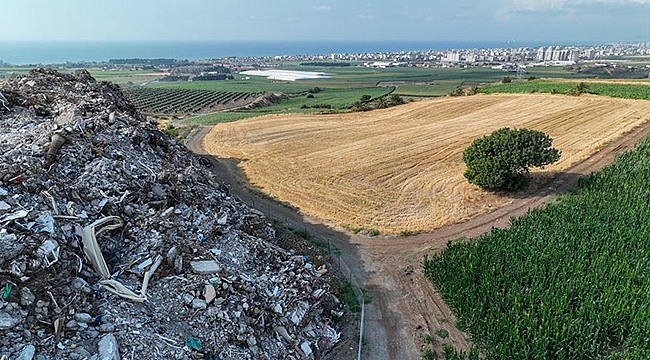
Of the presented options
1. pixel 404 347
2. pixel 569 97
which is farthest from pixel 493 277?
pixel 569 97

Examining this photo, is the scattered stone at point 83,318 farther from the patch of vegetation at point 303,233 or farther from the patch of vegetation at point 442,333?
the patch of vegetation at point 303,233

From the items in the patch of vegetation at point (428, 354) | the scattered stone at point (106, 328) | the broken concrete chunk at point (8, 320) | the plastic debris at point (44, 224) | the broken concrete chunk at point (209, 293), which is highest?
the plastic debris at point (44, 224)

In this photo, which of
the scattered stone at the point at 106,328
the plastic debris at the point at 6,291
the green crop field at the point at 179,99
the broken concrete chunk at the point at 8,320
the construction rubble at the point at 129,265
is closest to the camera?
the broken concrete chunk at the point at 8,320

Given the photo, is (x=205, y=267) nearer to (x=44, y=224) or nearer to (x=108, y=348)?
(x=108, y=348)

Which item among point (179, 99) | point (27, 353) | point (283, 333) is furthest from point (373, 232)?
point (179, 99)

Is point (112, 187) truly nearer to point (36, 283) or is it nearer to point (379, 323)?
point (36, 283)

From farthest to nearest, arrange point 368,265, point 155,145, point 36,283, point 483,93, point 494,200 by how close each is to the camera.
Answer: point 483,93
point 494,200
point 155,145
point 368,265
point 36,283

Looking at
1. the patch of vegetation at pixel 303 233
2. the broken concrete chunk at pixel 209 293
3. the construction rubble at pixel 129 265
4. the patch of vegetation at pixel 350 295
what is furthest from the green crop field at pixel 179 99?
the broken concrete chunk at pixel 209 293
